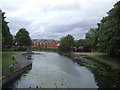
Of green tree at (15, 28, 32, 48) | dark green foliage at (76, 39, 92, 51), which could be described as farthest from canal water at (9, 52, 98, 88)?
dark green foliage at (76, 39, 92, 51)

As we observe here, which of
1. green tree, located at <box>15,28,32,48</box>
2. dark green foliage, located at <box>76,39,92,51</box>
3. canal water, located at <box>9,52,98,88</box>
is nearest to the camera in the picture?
canal water, located at <box>9,52,98,88</box>

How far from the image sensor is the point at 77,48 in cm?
7544

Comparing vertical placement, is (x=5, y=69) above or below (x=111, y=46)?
below

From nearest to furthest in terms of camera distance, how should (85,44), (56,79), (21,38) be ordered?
(56,79)
(21,38)
(85,44)

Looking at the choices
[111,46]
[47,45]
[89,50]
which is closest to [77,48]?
[89,50]

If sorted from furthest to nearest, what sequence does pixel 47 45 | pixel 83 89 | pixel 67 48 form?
1. pixel 47 45
2. pixel 67 48
3. pixel 83 89

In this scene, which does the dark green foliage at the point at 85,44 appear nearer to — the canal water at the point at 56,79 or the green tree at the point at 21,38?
the green tree at the point at 21,38

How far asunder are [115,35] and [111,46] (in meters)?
2.61

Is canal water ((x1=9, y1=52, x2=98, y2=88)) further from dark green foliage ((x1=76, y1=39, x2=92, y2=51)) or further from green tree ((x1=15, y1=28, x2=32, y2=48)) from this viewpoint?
dark green foliage ((x1=76, y1=39, x2=92, y2=51))

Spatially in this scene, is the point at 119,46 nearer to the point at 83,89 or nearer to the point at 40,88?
the point at 83,89

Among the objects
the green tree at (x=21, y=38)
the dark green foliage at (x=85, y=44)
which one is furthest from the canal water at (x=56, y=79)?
the dark green foliage at (x=85, y=44)

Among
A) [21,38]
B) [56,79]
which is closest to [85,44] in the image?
[21,38]

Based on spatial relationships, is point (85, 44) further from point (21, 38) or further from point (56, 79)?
point (56, 79)

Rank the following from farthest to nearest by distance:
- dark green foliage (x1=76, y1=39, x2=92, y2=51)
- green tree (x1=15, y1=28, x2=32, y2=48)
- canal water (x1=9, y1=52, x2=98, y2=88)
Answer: dark green foliage (x1=76, y1=39, x2=92, y2=51), green tree (x1=15, y1=28, x2=32, y2=48), canal water (x1=9, y1=52, x2=98, y2=88)
